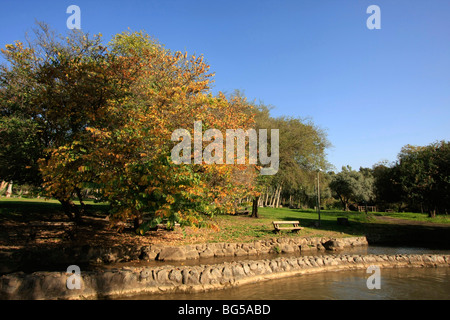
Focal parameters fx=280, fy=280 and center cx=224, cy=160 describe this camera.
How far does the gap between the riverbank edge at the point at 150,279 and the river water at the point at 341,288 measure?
291 millimetres

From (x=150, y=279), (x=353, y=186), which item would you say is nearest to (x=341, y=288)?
(x=150, y=279)

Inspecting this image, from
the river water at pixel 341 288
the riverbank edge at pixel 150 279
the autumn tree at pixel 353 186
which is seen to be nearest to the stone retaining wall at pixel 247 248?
the riverbank edge at pixel 150 279

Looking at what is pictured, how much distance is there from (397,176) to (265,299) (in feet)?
88.6

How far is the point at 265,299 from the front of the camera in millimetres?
8406

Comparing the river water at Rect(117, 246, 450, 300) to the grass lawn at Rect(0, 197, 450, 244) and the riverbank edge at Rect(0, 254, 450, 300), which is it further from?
the grass lawn at Rect(0, 197, 450, 244)

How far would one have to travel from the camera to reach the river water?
8688mm

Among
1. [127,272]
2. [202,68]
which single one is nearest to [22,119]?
[202,68]

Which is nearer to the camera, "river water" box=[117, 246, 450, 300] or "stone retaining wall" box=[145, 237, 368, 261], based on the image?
"river water" box=[117, 246, 450, 300]

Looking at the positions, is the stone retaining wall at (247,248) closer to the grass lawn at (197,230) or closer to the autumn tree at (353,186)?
the grass lawn at (197,230)

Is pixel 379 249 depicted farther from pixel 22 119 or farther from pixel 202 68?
pixel 22 119

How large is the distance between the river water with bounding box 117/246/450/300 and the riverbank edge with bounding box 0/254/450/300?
29 cm

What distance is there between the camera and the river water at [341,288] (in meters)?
8.69

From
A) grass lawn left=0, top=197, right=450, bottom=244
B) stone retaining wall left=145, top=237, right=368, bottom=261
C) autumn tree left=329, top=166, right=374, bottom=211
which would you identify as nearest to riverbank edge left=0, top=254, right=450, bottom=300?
grass lawn left=0, top=197, right=450, bottom=244
